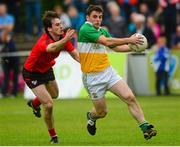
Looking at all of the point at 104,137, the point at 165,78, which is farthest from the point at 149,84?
the point at 104,137

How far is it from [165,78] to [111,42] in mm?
13431

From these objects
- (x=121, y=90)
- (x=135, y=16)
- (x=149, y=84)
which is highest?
(x=121, y=90)

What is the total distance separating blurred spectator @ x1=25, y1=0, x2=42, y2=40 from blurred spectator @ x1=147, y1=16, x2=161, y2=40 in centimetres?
472

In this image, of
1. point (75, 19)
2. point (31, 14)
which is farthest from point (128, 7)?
point (31, 14)

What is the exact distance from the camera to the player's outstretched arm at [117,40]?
15.1 meters

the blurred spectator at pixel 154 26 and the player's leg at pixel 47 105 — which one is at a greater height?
the player's leg at pixel 47 105

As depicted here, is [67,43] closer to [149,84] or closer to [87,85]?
[87,85]

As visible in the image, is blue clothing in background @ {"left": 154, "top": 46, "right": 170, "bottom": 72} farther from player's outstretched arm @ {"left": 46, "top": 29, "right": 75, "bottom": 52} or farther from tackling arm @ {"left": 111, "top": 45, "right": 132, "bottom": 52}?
player's outstretched arm @ {"left": 46, "top": 29, "right": 75, "bottom": 52}

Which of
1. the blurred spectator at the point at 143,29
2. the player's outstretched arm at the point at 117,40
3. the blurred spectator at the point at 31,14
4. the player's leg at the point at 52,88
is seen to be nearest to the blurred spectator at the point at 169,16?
the blurred spectator at the point at 143,29

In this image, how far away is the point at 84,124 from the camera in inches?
780

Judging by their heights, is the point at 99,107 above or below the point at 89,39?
below

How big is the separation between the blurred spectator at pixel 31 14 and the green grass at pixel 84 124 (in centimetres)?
639

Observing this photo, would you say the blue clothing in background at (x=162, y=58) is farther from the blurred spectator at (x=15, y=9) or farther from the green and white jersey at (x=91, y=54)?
the green and white jersey at (x=91, y=54)

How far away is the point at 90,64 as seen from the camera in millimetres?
15859
